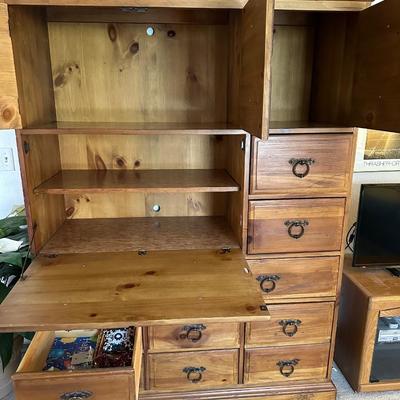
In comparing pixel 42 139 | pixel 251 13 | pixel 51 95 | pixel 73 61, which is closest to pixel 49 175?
pixel 42 139

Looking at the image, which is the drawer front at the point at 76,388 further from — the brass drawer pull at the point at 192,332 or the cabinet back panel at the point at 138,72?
the cabinet back panel at the point at 138,72

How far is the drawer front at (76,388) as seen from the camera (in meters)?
1.05

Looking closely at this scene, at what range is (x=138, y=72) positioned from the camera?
1.54m

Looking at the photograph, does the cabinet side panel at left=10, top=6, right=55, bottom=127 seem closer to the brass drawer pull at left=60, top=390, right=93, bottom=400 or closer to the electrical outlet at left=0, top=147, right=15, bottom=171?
the electrical outlet at left=0, top=147, right=15, bottom=171

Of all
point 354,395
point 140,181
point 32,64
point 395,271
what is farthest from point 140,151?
point 354,395

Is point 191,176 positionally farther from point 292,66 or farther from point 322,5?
point 322,5

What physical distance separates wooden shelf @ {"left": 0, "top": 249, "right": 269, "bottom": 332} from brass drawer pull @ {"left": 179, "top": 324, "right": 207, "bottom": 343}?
0.94ft

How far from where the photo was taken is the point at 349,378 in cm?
176

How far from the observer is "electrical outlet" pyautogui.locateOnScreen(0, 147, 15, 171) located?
5.75 ft

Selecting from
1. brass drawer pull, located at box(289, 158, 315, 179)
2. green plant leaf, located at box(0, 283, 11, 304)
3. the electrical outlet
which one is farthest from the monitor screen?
the electrical outlet

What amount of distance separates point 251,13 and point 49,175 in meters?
0.94

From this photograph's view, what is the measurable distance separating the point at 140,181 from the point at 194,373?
0.79 meters

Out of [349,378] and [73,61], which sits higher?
[73,61]

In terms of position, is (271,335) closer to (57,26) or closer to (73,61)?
(73,61)
